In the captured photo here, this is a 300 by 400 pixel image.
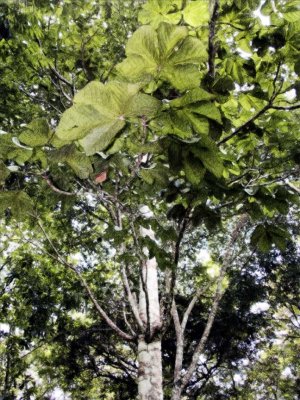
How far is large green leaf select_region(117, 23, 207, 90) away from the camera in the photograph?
2.77 ft

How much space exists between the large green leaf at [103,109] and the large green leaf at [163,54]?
125 mm

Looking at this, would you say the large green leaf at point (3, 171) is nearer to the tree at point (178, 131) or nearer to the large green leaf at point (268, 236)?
the tree at point (178, 131)

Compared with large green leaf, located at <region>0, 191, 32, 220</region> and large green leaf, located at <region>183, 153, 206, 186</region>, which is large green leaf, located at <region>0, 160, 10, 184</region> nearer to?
large green leaf, located at <region>0, 191, 32, 220</region>

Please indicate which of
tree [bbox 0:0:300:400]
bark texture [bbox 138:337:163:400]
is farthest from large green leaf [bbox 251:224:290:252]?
bark texture [bbox 138:337:163:400]

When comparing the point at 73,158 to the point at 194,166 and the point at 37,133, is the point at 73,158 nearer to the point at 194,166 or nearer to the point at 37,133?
the point at 37,133

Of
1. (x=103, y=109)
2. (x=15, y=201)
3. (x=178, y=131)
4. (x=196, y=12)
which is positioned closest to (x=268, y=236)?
(x=178, y=131)

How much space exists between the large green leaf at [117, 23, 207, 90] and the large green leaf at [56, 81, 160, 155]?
0.12m

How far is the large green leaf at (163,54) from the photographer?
2.77 ft

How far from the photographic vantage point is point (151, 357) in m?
3.29

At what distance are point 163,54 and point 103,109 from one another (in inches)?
9.2

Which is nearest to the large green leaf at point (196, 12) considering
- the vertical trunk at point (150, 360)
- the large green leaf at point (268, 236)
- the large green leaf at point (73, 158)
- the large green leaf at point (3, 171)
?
the large green leaf at point (73, 158)

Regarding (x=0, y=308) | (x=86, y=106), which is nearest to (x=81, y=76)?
(x=86, y=106)

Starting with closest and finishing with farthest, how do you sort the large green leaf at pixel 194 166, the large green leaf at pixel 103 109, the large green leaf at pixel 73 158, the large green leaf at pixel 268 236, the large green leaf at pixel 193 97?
the large green leaf at pixel 103 109, the large green leaf at pixel 193 97, the large green leaf at pixel 73 158, the large green leaf at pixel 194 166, the large green leaf at pixel 268 236

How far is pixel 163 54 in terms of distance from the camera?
90cm
